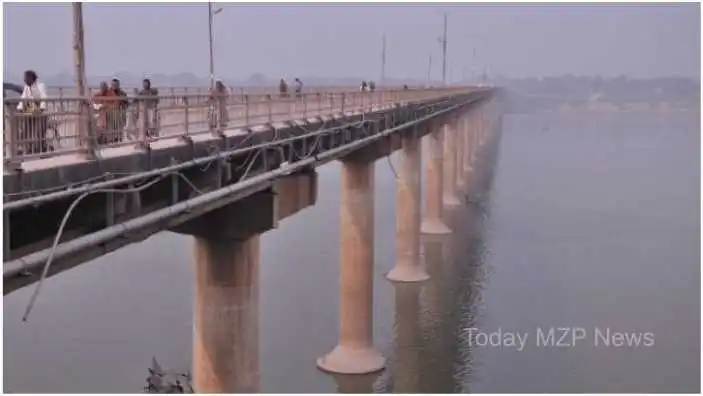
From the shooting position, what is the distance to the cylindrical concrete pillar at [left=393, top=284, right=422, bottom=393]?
930 inches

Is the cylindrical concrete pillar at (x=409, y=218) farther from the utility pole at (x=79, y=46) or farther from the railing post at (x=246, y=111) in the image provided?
the utility pole at (x=79, y=46)

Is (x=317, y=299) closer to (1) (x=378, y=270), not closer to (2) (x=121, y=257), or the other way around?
(1) (x=378, y=270)

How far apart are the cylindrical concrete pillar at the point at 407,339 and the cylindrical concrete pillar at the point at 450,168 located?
2173 centimetres

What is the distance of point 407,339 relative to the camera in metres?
27.2

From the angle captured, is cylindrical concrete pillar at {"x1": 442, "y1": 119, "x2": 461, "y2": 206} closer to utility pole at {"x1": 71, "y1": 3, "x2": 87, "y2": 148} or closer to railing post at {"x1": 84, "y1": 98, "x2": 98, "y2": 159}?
utility pole at {"x1": 71, "y1": 3, "x2": 87, "y2": 148}

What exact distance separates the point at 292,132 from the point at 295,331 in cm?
1300

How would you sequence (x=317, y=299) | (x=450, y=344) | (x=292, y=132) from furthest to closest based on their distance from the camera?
(x=317, y=299)
(x=450, y=344)
(x=292, y=132)

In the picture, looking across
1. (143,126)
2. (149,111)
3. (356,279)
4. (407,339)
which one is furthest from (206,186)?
(407,339)

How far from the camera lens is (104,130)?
9750 mm

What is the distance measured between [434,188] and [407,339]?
16.7 meters

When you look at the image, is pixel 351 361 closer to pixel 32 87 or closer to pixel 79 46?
pixel 32 87

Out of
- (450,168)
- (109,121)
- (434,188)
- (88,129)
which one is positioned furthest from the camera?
(450,168)

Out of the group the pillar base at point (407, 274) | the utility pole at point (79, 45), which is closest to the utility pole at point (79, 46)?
the utility pole at point (79, 45)

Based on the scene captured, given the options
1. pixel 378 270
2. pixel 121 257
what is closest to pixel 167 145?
pixel 378 270
